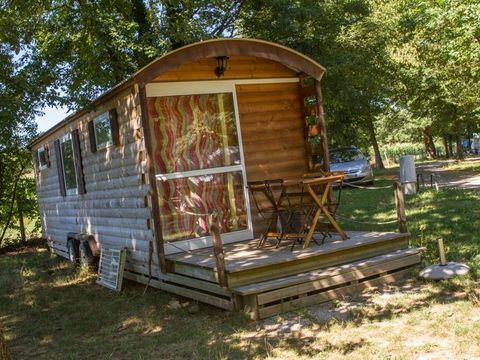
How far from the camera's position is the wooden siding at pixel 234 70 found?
23.6 feet

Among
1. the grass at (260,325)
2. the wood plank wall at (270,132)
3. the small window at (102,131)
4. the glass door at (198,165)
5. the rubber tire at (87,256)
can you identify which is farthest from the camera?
the rubber tire at (87,256)

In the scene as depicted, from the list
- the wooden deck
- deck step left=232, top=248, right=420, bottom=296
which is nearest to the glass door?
the wooden deck

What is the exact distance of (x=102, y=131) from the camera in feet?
27.5

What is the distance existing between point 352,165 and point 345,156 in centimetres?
94

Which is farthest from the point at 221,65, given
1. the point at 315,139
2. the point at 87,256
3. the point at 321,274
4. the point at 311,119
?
the point at 87,256

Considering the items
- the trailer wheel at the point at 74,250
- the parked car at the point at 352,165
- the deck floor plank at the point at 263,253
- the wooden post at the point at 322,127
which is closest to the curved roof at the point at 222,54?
the wooden post at the point at 322,127

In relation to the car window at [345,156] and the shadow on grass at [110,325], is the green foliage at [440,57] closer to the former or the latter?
the car window at [345,156]

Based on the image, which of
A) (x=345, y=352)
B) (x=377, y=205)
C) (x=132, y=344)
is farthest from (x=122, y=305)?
(x=377, y=205)

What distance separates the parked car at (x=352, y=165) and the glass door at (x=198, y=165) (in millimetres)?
11667

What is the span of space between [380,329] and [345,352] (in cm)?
57

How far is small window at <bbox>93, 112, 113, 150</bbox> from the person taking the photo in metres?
8.02

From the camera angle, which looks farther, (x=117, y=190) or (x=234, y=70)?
(x=117, y=190)

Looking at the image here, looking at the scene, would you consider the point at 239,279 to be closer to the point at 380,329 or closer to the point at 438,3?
the point at 380,329

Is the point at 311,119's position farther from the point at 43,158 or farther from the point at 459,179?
the point at 459,179
